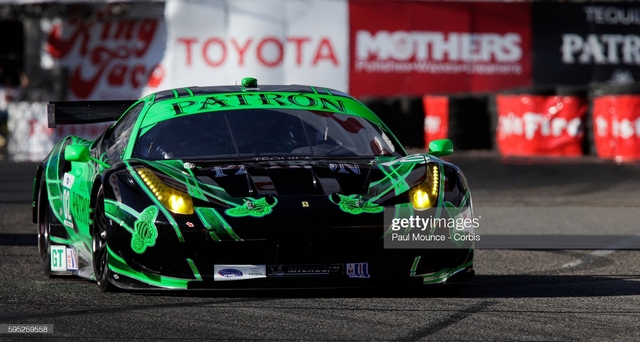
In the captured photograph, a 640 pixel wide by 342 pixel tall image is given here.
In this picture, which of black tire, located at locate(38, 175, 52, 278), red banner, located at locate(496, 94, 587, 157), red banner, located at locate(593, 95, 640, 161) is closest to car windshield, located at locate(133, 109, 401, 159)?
black tire, located at locate(38, 175, 52, 278)

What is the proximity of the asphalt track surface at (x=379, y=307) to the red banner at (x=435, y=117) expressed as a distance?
1378 cm

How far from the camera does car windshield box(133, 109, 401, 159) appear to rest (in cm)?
664

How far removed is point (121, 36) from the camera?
25344mm

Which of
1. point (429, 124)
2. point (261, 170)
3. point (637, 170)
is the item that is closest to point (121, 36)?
point (429, 124)

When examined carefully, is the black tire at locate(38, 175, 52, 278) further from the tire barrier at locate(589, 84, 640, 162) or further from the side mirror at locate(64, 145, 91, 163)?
the tire barrier at locate(589, 84, 640, 162)

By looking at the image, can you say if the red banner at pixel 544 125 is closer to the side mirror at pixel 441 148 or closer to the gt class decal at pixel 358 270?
the side mirror at pixel 441 148

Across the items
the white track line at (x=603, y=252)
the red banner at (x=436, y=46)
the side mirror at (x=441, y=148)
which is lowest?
the white track line at (x=603, y=252)

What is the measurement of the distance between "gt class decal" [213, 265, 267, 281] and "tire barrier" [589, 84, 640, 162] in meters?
13.4

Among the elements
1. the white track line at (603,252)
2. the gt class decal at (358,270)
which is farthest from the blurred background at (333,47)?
the gt class decal at (358,270)

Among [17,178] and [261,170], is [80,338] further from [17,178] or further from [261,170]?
[17,178]

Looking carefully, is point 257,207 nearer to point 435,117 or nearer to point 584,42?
point 435,117

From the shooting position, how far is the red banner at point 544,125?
20.0 m

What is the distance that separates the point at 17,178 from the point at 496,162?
6.92 metres

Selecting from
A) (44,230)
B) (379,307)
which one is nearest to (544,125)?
(44,230)
